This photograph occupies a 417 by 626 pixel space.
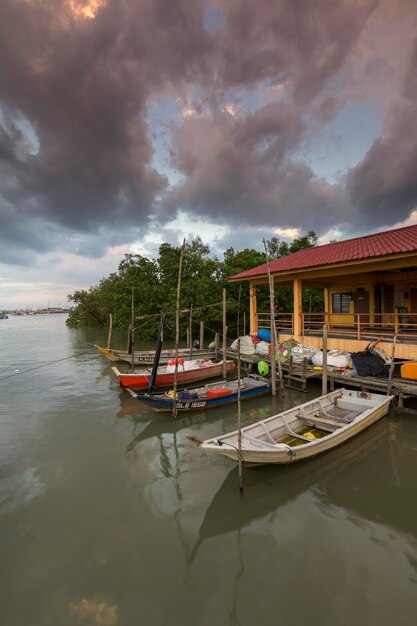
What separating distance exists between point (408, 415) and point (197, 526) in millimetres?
8473

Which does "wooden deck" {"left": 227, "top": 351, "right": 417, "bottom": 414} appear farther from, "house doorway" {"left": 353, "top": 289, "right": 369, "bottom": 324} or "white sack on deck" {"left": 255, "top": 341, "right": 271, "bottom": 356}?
"house doorway" {"left": 353, "top": 289, "right": 369, "bottom": 324}

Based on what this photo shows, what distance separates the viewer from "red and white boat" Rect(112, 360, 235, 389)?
532 inches

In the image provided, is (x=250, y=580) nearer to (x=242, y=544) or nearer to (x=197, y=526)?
(x=242, y=544)

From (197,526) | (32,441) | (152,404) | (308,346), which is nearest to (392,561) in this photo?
(197,526)

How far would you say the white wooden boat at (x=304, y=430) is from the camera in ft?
21.0

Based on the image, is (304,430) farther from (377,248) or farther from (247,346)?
(377,248)

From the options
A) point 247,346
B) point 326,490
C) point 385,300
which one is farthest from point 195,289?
point 326,490

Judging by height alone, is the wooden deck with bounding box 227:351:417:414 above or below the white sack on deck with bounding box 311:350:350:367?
below

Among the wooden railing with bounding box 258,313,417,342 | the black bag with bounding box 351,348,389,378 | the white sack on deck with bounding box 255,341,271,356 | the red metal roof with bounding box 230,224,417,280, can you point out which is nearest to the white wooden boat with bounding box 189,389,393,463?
the black bag with bounding box 351,348,389,378

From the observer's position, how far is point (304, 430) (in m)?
8.59

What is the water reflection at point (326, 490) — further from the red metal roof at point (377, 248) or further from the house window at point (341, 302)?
the house window at point (341, 302)

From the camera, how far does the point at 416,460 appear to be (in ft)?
24.7

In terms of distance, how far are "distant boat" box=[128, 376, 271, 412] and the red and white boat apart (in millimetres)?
1911

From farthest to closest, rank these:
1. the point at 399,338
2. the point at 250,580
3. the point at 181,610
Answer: the point at 399,338
the point at 250,580
the point at 181,610
